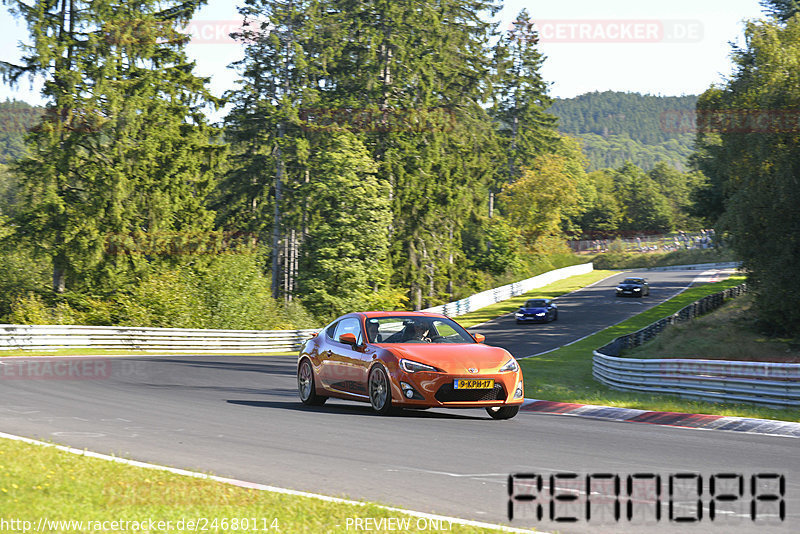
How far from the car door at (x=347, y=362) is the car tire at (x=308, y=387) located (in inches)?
20.8

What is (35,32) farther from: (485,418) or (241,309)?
(485,418)

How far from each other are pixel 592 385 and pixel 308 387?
12227 mm

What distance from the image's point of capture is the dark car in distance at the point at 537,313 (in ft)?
172

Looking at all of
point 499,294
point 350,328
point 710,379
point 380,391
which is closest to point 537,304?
point 499,294

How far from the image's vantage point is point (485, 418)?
43.0ft

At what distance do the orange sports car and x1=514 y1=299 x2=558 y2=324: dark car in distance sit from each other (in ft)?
126

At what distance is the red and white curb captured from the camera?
12521 millimetres

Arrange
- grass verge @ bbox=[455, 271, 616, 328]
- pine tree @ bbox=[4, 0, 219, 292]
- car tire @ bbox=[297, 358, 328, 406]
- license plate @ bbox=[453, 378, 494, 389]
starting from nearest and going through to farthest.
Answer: license plate @ bbox=[453, 378, 494, 389] < car tire @ bbox=[297, 358, 328, 406] < pine tree @ bbox=[4, 0, 219, 292] < grass verge @ bbox=[455, 271, 616, 328]

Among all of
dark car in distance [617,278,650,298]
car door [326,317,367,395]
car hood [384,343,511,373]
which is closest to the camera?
car hood [384,343,511,373]

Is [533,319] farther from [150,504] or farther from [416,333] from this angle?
[150,504]

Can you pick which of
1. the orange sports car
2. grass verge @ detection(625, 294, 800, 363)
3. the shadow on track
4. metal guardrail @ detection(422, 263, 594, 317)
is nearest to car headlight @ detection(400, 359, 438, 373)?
the orange sports car

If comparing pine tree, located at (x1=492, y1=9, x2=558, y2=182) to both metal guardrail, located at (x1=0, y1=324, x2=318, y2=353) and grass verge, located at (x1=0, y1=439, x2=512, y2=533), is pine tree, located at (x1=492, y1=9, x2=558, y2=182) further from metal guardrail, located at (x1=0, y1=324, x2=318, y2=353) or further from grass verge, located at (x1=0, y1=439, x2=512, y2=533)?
grass verge, located at (x1=0, y1=439, x2=512, y2=533)

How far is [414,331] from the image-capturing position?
13.6 metres

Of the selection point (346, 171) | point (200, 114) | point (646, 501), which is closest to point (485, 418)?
point (646, 501)
